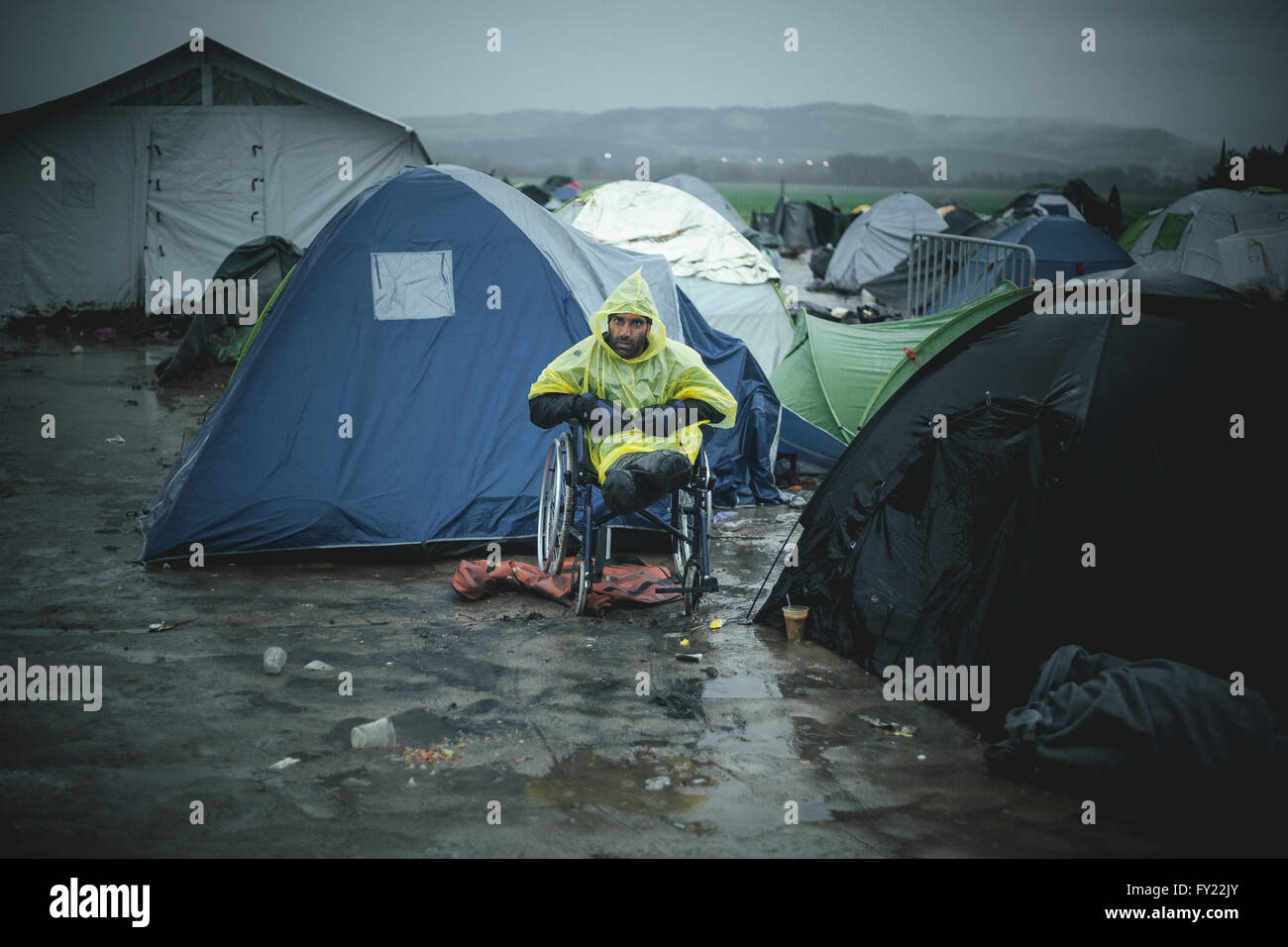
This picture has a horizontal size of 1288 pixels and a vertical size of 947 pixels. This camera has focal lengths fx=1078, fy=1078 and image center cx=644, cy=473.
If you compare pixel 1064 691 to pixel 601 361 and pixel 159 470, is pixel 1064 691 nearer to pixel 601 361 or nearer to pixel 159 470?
pixel 601 361

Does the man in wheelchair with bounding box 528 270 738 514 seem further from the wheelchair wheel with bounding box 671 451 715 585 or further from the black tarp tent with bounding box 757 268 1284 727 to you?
the black tarp tent with bounding box 757 268 1284 727

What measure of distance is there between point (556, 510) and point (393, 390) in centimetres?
155

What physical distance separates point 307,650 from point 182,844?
6.13ft

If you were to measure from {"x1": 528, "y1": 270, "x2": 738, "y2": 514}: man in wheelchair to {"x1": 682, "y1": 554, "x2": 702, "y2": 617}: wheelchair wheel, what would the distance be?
422mm

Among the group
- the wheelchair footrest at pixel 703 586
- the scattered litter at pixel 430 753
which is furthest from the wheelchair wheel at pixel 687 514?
the scattered litter at pixel 430 753

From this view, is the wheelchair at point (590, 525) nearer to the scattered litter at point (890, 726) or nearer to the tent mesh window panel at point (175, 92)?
the scattered litter at point (890, 726)

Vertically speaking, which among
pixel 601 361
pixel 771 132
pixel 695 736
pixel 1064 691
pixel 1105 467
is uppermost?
pixel 771 132

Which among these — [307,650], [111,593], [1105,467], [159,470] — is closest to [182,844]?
[307,650]

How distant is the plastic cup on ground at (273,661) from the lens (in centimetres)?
507

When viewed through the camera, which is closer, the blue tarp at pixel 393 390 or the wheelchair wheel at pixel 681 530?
the wheelchair wheel at pixel 681 530

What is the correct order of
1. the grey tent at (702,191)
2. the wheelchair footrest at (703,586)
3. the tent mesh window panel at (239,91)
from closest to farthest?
the wheelchair footrest at (703,586) < the tent mesh window panel at (239,91) < the grey tent at (702,191)

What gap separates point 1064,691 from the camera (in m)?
4.21

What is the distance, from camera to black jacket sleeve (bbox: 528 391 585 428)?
606 centimetres

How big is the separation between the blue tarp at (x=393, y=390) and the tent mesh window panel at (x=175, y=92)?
11807 millimetres
